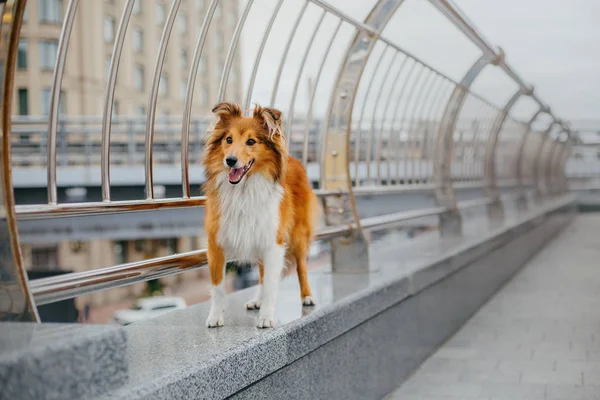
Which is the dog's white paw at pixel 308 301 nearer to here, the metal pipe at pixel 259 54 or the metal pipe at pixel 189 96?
the metal pipe at pixel 189 96

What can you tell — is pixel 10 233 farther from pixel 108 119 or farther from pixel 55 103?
pixel 108 119

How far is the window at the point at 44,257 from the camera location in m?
51.6

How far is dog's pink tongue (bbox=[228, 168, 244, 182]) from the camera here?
319cm

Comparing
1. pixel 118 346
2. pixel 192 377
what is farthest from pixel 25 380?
pixel 192 377

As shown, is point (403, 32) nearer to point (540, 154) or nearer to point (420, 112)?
point (420, 112)

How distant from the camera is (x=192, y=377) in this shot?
264cm

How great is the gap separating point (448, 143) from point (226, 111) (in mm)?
5201

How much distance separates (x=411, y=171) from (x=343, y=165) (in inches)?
91.4

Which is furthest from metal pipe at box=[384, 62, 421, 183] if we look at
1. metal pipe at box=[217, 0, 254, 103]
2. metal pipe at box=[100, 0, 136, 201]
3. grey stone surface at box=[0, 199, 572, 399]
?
metal pipe at box=[100, 0, 136, 201]

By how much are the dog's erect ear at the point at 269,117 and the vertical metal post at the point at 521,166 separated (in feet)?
39.2

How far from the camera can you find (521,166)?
15.8 meters

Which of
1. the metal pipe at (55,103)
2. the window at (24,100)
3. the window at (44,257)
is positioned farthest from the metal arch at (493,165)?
the window at (24,100)

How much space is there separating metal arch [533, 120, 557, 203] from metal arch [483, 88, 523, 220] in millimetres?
6265

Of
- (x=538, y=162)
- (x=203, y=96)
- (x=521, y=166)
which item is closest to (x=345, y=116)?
(x=521, y=166)
